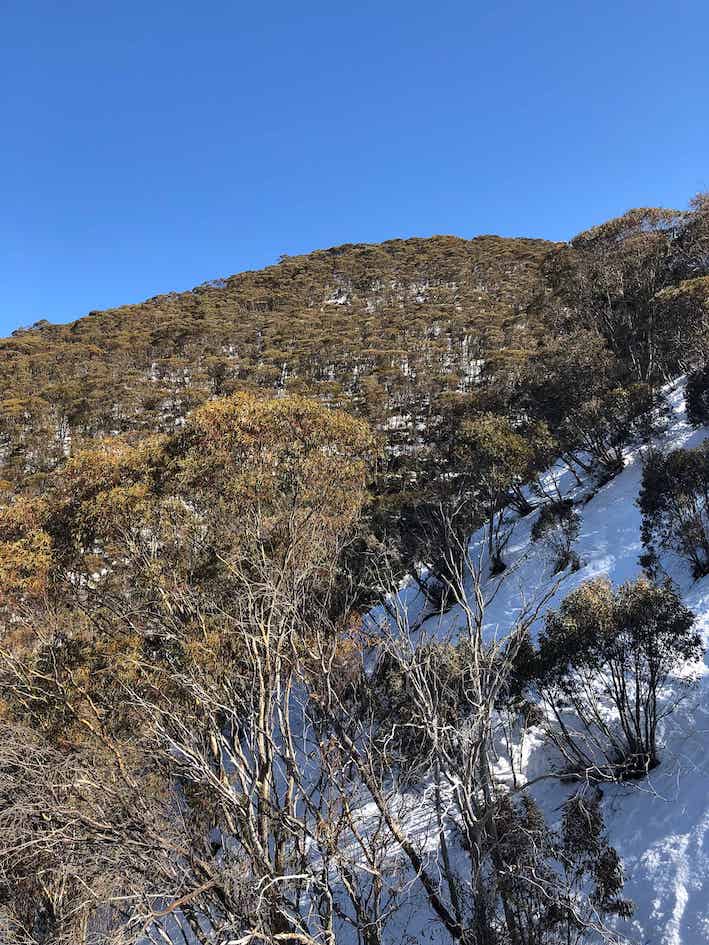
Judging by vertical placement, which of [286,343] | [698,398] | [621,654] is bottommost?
[621,654]

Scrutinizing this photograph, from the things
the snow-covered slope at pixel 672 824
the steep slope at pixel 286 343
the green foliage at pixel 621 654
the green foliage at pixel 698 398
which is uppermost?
the steep slope at pixel 286 343

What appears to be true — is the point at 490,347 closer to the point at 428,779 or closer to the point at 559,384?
the point at 559,384

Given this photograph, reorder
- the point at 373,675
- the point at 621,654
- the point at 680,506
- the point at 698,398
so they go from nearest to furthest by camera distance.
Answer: the point at 621,654
the point at 373,675
the point at 680,506
the point at 698,398

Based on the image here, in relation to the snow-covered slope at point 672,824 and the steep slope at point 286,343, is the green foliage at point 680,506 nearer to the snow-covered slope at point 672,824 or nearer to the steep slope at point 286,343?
the snow-covered slope at point 672,824

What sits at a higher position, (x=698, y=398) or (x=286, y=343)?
(x=286, y=343)

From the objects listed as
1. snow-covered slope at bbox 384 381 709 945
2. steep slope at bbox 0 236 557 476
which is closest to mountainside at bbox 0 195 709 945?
snow-covered slope at bbox 384 381 709 945

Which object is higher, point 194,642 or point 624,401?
point 624,401

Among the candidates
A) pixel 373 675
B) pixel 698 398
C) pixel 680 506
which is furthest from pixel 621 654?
pixel 698 398

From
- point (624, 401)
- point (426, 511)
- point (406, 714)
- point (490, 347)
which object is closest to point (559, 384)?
point (624, 401)

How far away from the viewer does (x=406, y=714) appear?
867cm

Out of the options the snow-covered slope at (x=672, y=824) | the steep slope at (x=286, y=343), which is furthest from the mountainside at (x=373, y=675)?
the steep slope at (x=286, y=343)

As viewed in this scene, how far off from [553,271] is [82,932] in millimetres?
24615

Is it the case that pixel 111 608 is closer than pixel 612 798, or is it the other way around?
pixel 612 798

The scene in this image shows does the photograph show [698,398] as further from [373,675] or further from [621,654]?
[373,675]
